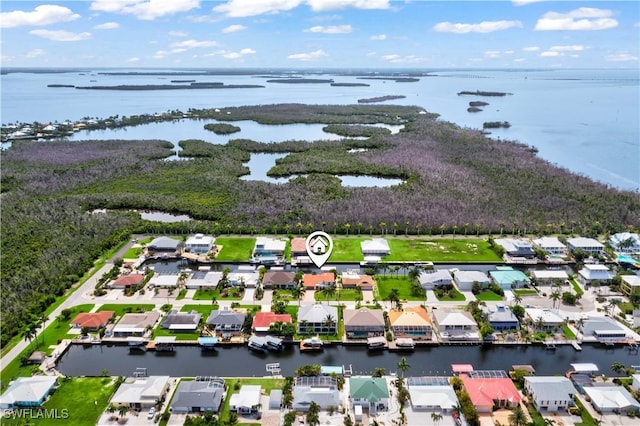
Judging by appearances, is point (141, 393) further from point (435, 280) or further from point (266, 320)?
point (435, 280)

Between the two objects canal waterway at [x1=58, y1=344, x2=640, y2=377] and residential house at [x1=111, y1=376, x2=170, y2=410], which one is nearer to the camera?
residential house at [x1=111, y1=376, x2=170, y2=410]

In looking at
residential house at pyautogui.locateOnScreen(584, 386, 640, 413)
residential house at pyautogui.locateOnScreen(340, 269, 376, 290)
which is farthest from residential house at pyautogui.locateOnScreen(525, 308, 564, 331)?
residential house at pyautogui.locateOnScreen(340, 269, 376, 290)

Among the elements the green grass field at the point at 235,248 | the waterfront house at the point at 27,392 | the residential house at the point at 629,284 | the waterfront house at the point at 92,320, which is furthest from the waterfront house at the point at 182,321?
the residential house at the point at 629,284

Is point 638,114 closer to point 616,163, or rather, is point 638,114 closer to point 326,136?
point 616,163

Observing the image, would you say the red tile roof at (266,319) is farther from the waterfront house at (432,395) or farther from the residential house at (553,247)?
the residential house at (553,247)

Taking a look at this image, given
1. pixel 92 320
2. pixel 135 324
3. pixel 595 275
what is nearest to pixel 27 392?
pixel 92 320

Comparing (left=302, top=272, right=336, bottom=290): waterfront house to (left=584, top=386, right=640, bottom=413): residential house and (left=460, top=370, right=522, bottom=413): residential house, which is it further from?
(left=584, top=386, right=640, bottom=413): residential house
